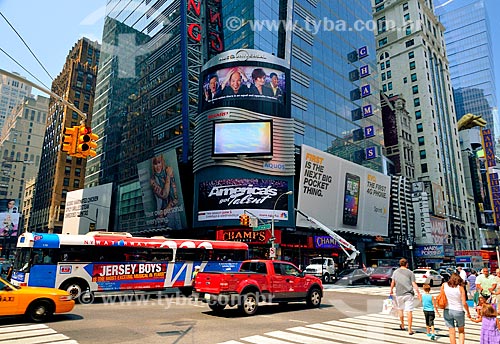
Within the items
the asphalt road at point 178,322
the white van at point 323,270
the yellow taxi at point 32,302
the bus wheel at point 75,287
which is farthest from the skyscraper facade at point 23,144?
the yellow taxi at point 32,302

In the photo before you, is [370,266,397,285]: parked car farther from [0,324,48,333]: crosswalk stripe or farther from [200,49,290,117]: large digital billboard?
[0,324,48,333]: crosswalk stripe

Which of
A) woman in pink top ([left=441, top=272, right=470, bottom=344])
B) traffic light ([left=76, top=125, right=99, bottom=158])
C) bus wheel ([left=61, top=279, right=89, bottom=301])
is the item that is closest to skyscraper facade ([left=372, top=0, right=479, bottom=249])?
bus wheel ([left=61, top=279, right=89, bottom=301])

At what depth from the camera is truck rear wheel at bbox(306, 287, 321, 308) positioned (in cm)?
1574

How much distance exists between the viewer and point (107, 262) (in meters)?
19.0

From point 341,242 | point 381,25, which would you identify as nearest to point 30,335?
point 341,242

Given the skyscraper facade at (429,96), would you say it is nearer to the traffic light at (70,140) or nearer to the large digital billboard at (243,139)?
the large digital billboard at (243,139)

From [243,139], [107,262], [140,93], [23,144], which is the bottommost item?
[107,262]

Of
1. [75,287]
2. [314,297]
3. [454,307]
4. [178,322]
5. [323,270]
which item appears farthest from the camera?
[323,270]

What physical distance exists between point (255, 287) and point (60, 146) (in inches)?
4140

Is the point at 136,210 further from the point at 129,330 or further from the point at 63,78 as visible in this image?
the point at 63,78

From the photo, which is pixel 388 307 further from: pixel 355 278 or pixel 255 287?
pixel 355 278

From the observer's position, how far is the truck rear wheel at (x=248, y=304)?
13.3m

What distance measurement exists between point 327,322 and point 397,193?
60147 mm

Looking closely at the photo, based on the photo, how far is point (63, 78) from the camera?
380 ft
